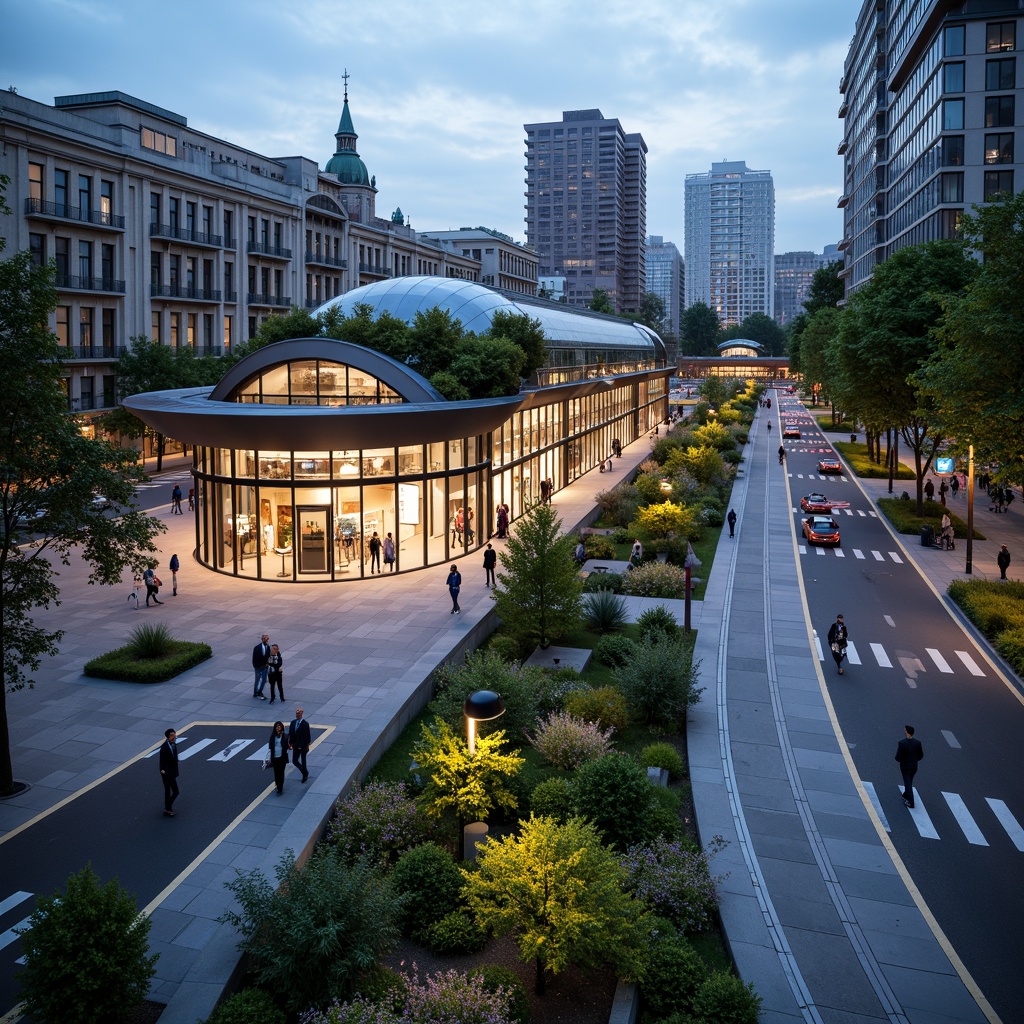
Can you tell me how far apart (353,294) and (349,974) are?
38.4 m

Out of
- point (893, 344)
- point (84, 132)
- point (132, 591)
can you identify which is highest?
point (84, 132)

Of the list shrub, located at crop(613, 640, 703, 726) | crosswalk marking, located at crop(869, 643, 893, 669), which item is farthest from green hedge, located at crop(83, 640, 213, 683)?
crosswalk marking, located at crop(869, 643, 893, 669)

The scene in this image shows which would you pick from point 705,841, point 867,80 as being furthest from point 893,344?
point 867,80

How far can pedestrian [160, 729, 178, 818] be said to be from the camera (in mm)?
14094

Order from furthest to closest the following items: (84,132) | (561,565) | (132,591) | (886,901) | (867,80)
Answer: (867,80)
(84,132)
(132,591)
(561,565)
(886,901)

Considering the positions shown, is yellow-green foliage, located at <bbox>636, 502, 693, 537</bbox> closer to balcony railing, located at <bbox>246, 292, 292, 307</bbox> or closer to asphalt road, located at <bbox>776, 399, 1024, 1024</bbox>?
asphalt road, located at <bbox>776, 399, 1024, 1024</bbox>

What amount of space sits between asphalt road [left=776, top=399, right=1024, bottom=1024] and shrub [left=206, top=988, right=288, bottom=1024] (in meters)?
8.70

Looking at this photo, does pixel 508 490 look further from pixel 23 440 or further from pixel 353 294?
pixel 23 440

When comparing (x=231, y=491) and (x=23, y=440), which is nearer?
(x=23, y=440)

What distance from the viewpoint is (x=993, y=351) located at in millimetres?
24500

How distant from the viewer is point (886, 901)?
12617mm

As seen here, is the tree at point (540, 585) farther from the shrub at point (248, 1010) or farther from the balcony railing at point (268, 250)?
the balcony railing at point (268, 250)

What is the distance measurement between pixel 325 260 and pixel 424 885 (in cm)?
8148

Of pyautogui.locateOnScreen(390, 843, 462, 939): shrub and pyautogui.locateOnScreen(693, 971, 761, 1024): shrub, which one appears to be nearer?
pyautogui.locateOnScreen(693, 971, 761, 1024): shrub
